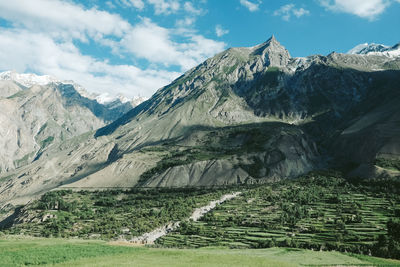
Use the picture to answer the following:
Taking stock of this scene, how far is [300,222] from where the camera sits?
4791 inches

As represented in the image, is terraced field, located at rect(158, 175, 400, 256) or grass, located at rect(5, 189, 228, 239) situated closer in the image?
terraced field, located at rect(158, 175, 400, 256)

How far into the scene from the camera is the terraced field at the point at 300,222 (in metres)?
96.5

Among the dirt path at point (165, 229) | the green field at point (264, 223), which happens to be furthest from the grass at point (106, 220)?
the dirt path at point (165, 229)

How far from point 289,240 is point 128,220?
86694 mm

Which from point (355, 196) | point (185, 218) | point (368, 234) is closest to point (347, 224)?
point (368, 234)

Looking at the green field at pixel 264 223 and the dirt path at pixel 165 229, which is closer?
the green field at pixel 264 223

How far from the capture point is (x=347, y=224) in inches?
4476

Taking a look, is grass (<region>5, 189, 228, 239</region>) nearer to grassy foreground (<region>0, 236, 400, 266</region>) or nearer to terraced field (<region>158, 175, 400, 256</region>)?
terraced field (<region>158, 175, 400, 256</region>)

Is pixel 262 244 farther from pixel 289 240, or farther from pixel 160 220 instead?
pixel 160 220

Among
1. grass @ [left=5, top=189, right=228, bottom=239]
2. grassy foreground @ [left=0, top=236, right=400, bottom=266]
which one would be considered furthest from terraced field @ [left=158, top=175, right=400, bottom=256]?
grassy foreground @ [left=0, top=236, right=400, bottom=266]

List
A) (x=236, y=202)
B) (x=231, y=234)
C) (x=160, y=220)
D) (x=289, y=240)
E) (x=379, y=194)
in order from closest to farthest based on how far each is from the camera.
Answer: (x=289, y=240) → (x=231, y=234) → (x=160, y=220) → (x=379, y=194) → (x=236, y=202)

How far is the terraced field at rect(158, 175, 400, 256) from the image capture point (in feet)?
317

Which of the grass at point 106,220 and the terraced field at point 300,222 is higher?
the terraced field at point 300,222

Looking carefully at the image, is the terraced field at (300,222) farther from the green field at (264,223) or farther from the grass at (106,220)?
the grass at (106,220)
